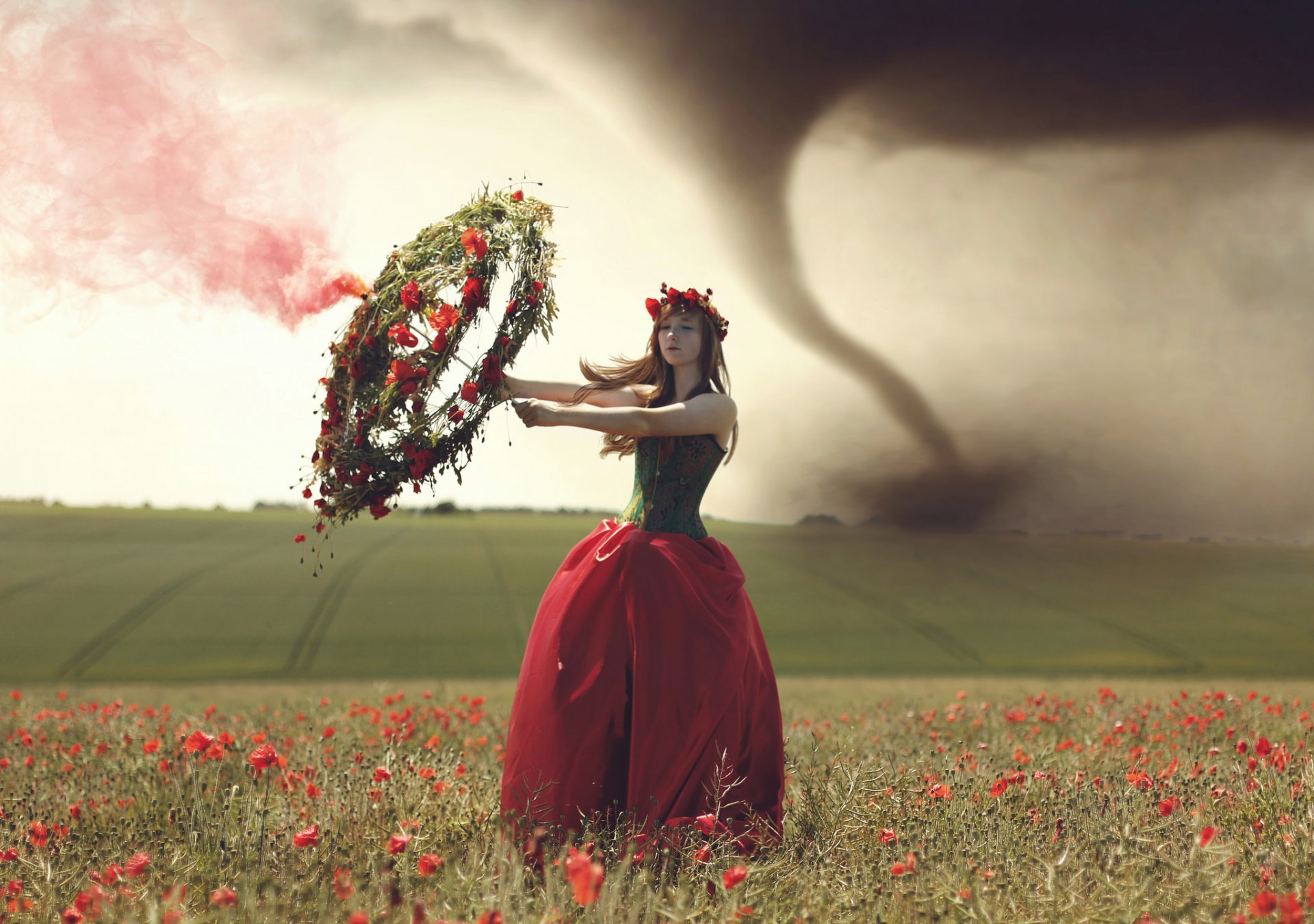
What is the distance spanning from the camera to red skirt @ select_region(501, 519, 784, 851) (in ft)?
17.5

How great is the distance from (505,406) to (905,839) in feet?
9.82

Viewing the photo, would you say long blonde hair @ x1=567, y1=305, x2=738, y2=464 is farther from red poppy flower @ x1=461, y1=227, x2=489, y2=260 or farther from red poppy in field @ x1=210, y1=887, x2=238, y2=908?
red poppy in field @ x1=210, y1=887, x2=238, y2=908

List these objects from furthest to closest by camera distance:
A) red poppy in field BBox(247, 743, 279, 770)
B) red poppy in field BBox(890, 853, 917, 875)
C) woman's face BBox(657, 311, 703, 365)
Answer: woman's face BBox(657, 311, 703, 365) → red poppy in field BBox(247, 743, 279, 770) → red poppy in field BBox(890, 853, 917, 875)

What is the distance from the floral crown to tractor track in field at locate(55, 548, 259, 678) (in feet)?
45.4

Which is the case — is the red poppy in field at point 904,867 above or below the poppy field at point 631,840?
above

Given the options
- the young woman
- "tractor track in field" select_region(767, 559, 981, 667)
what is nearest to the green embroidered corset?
Answer: the young woman

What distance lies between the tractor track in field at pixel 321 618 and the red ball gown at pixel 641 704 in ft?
38.9

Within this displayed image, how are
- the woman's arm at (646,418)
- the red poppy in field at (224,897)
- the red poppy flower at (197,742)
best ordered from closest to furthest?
the red poppy in field at (224,897) → the red poppy flower at (197,742) → the woman's arm at (646,418)

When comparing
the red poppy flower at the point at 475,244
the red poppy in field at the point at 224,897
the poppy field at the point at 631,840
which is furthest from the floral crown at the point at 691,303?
the red poppy in field at the point at 224,897

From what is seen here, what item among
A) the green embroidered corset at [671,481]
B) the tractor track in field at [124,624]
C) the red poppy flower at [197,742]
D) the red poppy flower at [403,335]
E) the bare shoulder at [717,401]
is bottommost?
the tractor track in field at [124,624]

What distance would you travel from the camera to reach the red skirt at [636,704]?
534cm

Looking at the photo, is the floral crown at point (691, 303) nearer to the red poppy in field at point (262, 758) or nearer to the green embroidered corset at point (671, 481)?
the green embroidered corset at point (671, 481)

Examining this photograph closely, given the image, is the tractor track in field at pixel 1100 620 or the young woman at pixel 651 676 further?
the tractor track in field at pixel 1100 620

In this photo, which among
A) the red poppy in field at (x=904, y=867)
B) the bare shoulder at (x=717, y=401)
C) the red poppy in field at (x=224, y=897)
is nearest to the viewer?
the red poppy in field at (x=224, y=897)
